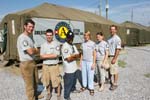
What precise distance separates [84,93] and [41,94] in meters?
1.22

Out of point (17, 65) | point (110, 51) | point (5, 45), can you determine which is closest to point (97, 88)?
point (110, 51)

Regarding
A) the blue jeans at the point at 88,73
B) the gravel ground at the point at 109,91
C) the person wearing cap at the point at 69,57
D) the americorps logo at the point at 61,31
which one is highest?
the americorps logo at the point at 61,31

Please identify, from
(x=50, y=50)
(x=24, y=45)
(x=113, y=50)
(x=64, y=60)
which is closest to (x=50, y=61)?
(x=50, y=50)

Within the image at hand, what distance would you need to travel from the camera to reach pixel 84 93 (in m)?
6.29

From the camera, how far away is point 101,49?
21.3 feet

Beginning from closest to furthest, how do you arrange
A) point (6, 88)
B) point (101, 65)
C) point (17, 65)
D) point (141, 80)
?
point (101, 65) → point (6, 88) → point (141, 80) → point (17, 65)

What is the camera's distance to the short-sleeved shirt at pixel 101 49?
255 inches

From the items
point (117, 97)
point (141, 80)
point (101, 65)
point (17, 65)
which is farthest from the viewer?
point (17, 65)

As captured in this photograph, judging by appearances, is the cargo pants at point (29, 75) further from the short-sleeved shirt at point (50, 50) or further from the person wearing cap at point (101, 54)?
the person wearing cap at point (101, 54)

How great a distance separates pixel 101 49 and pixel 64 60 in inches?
65.0

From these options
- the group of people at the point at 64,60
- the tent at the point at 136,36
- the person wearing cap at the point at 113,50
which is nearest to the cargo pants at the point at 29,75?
the group of people at the point at 64,60

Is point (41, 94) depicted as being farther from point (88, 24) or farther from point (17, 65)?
point (88, 24)

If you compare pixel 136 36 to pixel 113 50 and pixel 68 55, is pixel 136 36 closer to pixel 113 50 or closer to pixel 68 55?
pixel 113 50

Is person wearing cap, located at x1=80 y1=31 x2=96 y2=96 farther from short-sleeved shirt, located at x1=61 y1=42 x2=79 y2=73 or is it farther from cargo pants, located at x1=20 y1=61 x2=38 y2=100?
cargo pants, located at x1=20 y1=61 x2=38 y2=100
